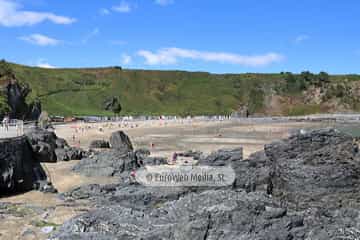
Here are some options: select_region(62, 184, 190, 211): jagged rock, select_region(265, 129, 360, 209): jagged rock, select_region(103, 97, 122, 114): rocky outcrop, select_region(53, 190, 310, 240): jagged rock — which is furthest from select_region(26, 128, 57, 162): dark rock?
select_region(103, 97, 122, 114): rocky outcrop

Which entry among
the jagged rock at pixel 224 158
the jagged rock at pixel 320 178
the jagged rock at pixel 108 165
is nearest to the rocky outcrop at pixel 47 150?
the jagged rock at pixel 108 165

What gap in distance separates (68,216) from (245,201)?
8879 millimetres

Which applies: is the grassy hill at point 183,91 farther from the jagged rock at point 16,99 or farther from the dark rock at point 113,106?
the jagged rock at point 16,99

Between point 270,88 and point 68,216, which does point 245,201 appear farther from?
point 270,88

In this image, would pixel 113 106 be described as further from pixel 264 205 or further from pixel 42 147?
pixel 264 205

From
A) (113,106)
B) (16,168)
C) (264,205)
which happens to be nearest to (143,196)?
(264,205)

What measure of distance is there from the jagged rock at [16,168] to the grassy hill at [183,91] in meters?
88.5

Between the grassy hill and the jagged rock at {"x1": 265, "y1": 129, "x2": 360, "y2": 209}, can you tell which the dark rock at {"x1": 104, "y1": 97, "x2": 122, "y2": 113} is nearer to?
the grassy hill

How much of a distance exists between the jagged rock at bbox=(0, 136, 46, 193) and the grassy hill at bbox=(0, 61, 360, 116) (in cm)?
8846

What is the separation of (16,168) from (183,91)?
449ft

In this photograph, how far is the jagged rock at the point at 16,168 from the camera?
82.8 ft

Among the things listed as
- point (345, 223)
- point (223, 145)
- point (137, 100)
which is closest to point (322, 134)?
point (345, 223)

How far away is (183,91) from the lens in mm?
162375

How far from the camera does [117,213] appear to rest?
13.3 metres
